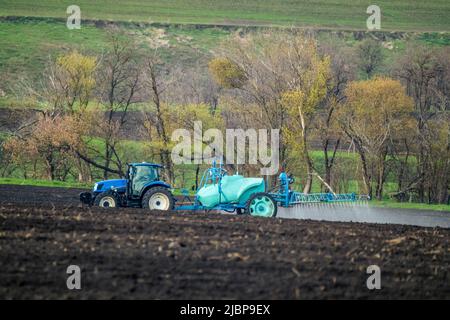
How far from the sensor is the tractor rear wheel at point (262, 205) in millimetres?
28922

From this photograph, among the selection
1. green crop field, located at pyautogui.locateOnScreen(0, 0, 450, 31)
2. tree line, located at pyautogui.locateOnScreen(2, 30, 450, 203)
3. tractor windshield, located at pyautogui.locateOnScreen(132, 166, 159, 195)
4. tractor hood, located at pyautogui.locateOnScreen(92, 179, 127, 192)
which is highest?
green crop field, located at pyautogui.locateOnScreen(0, 0, 450, 31)

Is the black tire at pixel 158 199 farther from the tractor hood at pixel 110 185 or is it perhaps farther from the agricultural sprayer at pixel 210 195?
the tractor hood at pixel 110 185

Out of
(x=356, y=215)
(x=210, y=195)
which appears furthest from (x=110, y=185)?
(x=356, y=215)

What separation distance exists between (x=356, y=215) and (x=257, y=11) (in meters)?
67.7

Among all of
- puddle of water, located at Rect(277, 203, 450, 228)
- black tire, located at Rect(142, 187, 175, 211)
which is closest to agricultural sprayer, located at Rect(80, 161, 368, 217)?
black tire, located at Rect(142, 187, 175, 211)

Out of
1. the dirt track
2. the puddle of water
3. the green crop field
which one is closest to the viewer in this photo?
the dirt track

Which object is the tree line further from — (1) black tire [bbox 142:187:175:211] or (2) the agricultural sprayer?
(1) black tire [bbox 142:187:175:211]

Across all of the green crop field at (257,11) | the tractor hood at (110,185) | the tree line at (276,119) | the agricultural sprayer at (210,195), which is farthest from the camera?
the green crop field at (257,11)

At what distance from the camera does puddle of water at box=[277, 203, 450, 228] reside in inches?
1219

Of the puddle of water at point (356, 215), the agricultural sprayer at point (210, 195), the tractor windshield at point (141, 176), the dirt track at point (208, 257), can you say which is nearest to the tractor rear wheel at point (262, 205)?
the agricultural sprayer at point (210, 195)

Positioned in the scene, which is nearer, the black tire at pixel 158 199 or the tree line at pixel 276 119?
the black tire at pixel 158 199

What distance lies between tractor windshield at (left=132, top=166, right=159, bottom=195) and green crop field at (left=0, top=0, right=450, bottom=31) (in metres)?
63.1

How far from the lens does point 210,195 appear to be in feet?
94.1

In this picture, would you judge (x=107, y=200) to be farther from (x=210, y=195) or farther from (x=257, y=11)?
(x=257, y=11)
